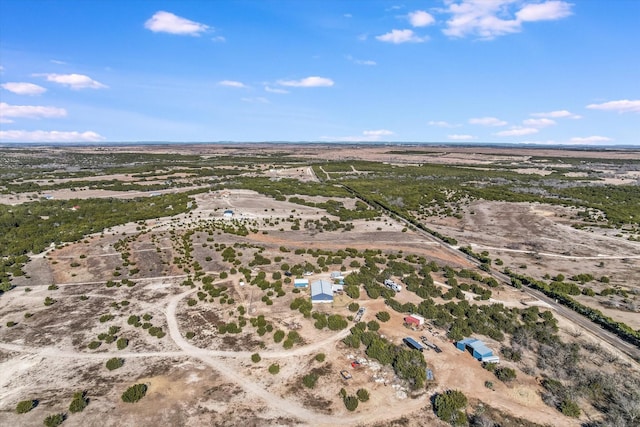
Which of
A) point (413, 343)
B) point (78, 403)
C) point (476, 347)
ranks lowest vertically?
point (78, 403)

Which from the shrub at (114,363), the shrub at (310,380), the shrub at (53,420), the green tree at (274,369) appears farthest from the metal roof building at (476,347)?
the shrub at (53,420)

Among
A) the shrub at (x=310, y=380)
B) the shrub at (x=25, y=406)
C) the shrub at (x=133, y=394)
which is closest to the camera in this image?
the shrub at (x=25, y=406)

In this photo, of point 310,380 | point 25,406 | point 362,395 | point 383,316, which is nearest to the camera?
point 25,406

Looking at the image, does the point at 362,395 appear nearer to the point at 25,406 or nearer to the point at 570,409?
the point at 570,409

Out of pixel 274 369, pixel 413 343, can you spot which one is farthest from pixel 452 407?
pixel 274 369

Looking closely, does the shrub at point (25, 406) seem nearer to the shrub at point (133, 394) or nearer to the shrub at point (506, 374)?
the shrub at point (133, 394)

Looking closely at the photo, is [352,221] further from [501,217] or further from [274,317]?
[274,317]
